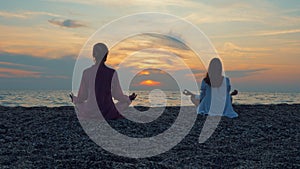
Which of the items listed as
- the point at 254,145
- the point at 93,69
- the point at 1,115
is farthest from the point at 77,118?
the point at 254,145

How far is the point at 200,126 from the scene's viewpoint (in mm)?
9945

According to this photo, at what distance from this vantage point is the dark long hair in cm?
1139

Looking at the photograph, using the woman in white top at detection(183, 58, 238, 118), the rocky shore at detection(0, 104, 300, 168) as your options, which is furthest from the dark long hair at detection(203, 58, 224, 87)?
the rocky shore at detection(0, 104, 300, 168)

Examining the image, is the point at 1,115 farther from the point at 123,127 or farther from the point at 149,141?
the point at 149,141

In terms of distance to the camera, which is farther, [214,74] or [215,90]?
[215,90]

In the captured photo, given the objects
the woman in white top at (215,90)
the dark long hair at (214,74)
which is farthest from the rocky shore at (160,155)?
the dark long hair at (214,74)

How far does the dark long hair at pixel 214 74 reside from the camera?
37.4 feet

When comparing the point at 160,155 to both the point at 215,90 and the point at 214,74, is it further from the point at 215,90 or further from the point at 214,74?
the point at 215,90

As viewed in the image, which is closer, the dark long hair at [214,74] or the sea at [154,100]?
the dark long hair at [214,74]

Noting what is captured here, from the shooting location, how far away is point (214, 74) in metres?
11.6

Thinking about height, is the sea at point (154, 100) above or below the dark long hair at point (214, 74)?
below

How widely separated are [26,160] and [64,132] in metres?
2.36

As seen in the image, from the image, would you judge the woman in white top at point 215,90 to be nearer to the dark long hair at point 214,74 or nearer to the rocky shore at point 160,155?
the dark long hair at point 214,74

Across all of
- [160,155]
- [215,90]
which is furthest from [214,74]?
[160,155]
